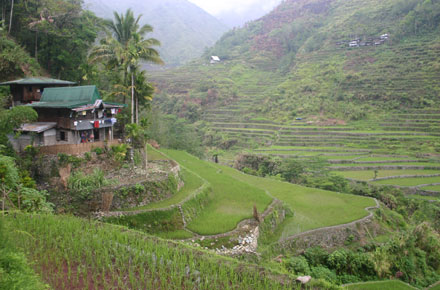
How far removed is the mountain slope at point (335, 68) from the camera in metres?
42.8

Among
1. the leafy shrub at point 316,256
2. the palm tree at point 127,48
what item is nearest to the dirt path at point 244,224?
the leafy shrub at point 316,256

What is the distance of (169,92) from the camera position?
59.0 meters

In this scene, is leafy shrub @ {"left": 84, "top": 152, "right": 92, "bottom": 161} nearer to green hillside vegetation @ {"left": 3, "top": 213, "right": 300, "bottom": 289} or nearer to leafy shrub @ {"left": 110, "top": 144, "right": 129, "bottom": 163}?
leafy shrub @ {"left": 110, "top": 144, "right": 129, "bottom": 163}

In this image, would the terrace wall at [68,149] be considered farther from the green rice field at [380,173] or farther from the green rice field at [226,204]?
the green rice field at [380,173]

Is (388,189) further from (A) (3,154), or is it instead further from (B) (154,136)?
(A) (3,154)

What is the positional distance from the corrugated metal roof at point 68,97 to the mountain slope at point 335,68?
114 feet

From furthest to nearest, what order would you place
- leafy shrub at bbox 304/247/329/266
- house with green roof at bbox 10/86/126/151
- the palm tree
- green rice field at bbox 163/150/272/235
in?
the palm tree
house with green roof at bbox 10/86/126/151
leafy shrub at bbox 304/247/329/266
green rice field at bbox 163/150/272/235

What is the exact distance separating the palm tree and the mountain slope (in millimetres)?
30823

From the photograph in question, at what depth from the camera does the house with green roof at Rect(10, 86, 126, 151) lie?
12578mm

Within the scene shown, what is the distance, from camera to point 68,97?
13672mm

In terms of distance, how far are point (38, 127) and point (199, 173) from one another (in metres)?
9.88

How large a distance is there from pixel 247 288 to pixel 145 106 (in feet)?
44.8

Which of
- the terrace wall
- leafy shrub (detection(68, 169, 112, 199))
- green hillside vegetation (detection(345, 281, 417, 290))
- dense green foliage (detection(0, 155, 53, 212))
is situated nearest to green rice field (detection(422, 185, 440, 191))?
green hillside vegetation (detection(345, 281, 417, 290))

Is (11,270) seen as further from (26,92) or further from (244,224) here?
(26,92)
